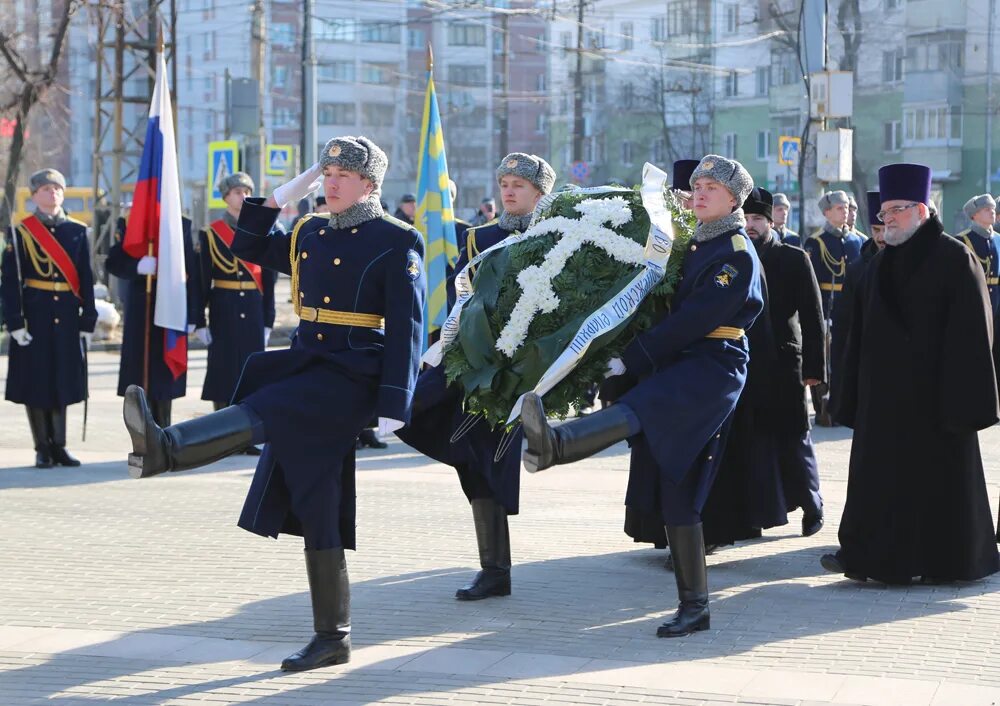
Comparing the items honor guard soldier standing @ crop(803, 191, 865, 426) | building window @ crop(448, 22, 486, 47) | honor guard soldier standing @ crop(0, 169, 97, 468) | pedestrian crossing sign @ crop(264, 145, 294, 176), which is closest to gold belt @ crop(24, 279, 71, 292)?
honor guard soldier standing @ crop(0, 169, 97, 468)

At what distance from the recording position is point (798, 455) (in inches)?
344

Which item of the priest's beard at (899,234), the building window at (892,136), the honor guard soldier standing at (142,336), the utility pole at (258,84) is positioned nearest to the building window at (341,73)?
the building window at (892,136)

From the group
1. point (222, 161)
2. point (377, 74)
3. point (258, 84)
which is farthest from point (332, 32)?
point (222, 161)

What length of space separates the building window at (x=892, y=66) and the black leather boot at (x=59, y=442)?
4347 centimetres

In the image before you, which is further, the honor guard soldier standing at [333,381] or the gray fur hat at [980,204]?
the gray fur hat at [980,204]

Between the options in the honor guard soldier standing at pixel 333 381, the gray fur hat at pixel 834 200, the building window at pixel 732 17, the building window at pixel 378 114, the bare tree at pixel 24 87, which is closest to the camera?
the honor guard soldier standing at pixel 333 381

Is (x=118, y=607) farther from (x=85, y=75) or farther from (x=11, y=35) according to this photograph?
(x=85, y=75)

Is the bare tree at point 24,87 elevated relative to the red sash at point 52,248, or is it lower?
elevated

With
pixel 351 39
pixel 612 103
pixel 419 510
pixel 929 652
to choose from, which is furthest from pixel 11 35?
pixel 351 39

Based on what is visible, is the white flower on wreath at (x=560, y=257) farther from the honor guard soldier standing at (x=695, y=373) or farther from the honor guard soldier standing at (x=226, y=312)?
the honor guard soldier standing at (x=226, y=312)

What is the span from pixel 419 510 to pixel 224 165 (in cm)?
1410

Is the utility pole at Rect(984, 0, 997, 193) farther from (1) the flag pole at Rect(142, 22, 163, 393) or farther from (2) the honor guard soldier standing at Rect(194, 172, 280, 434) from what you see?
(1) the flag pole at Rect(142, 22, 163, 393)

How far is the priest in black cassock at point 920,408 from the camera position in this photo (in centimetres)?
750

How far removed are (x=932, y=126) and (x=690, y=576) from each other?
47.5 metres
